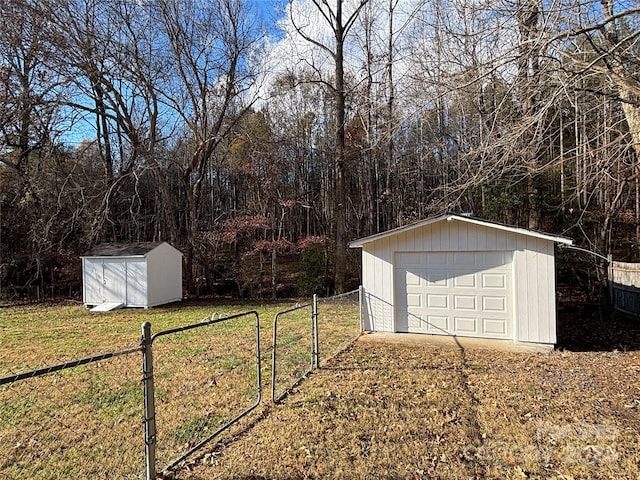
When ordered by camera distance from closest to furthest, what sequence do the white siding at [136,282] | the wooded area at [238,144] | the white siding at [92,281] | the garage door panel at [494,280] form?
the garage door panel at [494,280]
the wooded area at [238,144]
the white siding at [136,282]
the white siding at [92,281]

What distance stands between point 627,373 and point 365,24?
14.8 meters

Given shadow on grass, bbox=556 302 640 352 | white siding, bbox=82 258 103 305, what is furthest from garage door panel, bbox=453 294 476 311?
white siding, bbox=82 258 103 305

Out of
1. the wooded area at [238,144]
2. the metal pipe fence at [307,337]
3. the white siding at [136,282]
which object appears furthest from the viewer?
the white siding at [136,282]

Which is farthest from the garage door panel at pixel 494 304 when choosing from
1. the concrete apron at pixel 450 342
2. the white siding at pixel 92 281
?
the white siding at pixel 92 281

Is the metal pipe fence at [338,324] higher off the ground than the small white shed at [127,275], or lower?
lower

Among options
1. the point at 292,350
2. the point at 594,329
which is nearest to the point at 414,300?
the point at 292,350

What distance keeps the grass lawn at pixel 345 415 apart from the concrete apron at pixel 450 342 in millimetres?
285

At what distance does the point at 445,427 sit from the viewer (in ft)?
12.8

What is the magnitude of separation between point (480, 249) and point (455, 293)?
1.02 meters

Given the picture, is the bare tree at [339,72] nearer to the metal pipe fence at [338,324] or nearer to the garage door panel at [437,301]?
the metal pipe fence at [338,324]

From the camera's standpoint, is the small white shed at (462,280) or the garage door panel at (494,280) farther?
the garage door panel at (494,280)

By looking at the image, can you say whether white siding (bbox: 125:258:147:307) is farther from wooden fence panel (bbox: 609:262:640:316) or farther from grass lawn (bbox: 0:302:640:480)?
wooden fence panel (bbox: 609:262:640:316)

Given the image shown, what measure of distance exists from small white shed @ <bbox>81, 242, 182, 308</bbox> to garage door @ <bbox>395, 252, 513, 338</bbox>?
30.1 ft

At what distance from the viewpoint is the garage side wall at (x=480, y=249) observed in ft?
23.6
